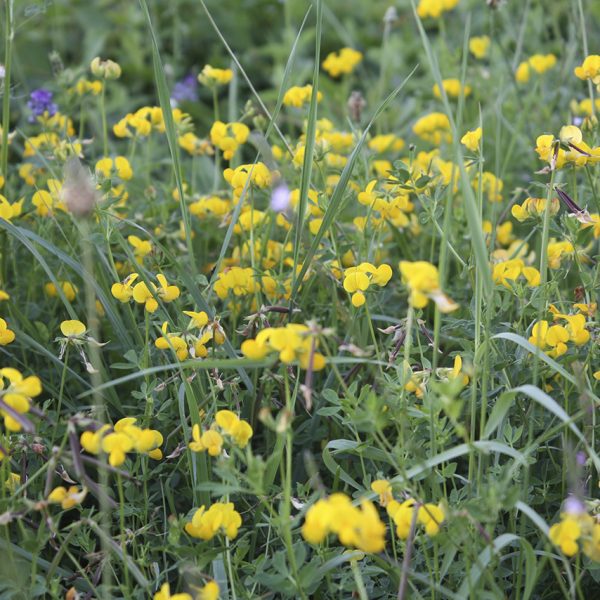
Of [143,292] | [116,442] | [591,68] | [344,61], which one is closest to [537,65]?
[344,61]

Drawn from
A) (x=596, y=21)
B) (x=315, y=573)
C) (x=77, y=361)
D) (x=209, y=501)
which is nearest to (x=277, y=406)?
(x=209, y=501)

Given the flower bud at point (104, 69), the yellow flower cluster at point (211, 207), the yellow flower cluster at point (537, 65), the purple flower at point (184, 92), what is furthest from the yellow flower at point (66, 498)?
the purple flower at point (184, 92)

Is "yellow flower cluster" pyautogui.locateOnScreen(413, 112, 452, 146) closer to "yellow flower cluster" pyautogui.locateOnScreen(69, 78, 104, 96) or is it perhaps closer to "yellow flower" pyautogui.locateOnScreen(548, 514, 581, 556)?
"yellow flower cluster" pyautogui.locateOnScreen(69, 78, 104, 96)

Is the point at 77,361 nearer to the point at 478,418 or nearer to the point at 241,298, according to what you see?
the point at 241,298

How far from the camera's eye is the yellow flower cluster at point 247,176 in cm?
183

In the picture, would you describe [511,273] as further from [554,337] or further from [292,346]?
[292,346]

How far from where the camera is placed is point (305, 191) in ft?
5.62

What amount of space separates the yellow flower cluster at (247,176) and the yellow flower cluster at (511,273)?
0.48 meters

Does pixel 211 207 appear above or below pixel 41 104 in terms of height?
below

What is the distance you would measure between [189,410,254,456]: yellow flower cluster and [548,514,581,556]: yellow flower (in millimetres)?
453

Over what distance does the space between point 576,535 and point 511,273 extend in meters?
0.68

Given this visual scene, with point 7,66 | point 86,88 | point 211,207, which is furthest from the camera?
point 86,88

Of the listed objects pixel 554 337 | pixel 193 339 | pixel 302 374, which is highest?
pixel 193 339

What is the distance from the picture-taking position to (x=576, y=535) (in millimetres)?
1197
